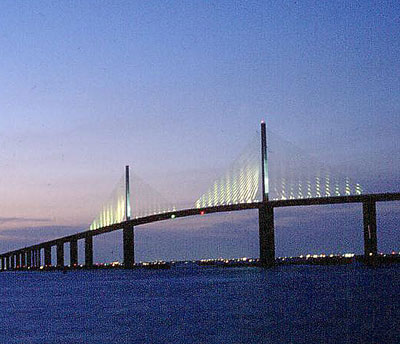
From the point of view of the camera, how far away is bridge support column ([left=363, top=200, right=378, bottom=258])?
6488 cm

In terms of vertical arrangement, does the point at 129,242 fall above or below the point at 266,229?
below

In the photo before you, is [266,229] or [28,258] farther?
[28,258]

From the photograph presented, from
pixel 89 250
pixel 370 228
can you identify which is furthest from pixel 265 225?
pixel 89 250

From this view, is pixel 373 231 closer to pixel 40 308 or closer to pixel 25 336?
pixel 40 308

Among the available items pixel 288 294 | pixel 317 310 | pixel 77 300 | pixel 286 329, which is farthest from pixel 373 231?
pixel 286 329

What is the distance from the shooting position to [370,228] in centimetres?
6656

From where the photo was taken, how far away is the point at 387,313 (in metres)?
26.2

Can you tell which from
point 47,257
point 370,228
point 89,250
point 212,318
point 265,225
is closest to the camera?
point 212,318

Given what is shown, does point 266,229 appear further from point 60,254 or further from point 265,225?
point 60,254

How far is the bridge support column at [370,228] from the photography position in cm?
6488

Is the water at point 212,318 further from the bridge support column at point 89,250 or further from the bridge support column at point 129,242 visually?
the bridge support column at point 89,250

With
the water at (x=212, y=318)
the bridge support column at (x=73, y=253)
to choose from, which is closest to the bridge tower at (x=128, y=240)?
the bridge support column at (x=73, y=253)

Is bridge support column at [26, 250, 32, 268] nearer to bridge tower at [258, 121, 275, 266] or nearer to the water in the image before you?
bridge tower at [258, 121, 275, 266]

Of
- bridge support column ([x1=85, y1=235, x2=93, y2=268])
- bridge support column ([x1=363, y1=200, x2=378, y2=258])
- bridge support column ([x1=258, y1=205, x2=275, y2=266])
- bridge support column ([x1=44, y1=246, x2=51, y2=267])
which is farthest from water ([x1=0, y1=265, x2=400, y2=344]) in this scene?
bridge support column ([x1=44, y1=246, x2=51, y2=267])
